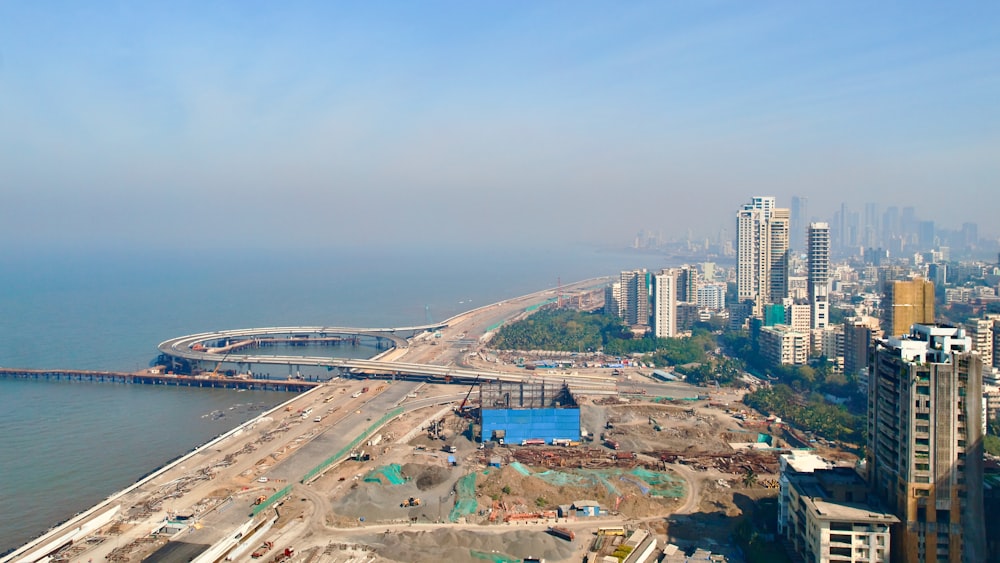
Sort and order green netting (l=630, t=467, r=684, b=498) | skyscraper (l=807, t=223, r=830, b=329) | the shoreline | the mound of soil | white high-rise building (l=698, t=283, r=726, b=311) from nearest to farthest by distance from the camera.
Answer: the shoreline, green netting (l=630, t=467, r=684, b=498), the mound of soil, skyscraper (l=807, t=223, r=830, b=329), white high-rise building (l=698, t=283, r=726, b=311)

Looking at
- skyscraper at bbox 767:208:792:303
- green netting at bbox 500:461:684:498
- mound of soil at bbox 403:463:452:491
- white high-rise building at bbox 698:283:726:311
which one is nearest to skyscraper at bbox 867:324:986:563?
green netting at bbox 500:461:684:498

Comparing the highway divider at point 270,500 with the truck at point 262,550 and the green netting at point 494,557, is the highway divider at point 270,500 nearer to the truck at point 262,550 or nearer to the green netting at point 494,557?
the truck at point 262,550

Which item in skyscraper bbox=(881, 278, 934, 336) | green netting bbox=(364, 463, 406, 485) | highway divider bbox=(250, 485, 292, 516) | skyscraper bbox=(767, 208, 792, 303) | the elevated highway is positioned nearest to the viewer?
highway divider bbox=(250, 485, 292, 516)

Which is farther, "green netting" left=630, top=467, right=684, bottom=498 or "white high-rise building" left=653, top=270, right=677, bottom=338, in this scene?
"white high-rise building" left=653, top=270, right=677, bottom=338

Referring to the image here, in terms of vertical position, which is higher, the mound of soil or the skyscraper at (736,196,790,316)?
the skyscraper at (736,196,790,316)

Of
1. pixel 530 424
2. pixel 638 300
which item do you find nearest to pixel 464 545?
pixel 530 424

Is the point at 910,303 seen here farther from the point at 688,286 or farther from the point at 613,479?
the point at 688,286

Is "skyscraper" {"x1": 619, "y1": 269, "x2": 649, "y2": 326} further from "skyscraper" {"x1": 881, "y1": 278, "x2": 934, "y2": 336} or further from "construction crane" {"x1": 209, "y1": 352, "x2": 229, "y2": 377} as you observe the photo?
"construction crane" {"x1": 209, "y1": 352, "x2": 229, "y2": 377}

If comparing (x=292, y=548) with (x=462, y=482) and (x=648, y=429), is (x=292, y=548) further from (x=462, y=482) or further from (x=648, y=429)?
(x=648, y=429)
